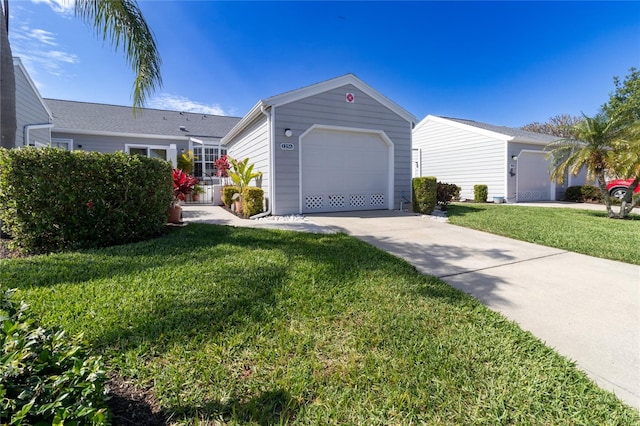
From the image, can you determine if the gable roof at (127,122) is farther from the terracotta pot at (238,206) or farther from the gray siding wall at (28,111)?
the terracotta pot at (238,206)

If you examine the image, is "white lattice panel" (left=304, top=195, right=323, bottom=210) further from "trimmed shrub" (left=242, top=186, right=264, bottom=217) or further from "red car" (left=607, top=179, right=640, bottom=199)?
"red car" (left=607, top=179, right=640, bottom=199)

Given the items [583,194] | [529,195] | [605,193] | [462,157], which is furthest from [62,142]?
[583,194]

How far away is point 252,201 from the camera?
874 cm

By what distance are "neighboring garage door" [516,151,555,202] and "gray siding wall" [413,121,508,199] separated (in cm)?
110

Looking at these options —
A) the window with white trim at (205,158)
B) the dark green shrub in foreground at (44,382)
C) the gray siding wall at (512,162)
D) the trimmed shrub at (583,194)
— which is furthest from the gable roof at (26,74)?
the trimmed shrub at (583,194)

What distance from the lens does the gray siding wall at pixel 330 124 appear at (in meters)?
8.70

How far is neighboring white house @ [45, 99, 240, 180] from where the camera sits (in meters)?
14.5

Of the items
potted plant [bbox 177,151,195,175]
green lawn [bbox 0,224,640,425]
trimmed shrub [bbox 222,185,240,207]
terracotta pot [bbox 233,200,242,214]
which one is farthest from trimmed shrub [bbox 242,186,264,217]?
potted plant [bbox 177,151,195,175]

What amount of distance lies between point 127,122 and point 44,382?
62.2 feet

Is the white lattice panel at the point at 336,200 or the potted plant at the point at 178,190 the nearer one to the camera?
the potted plant at the point at 178,190

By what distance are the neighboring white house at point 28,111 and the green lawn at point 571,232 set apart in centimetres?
1342

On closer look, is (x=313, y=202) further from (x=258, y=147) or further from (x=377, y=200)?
(x=258, y=147)

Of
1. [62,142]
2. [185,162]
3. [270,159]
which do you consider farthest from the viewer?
[185,162]

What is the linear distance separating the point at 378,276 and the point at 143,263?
3087mm
